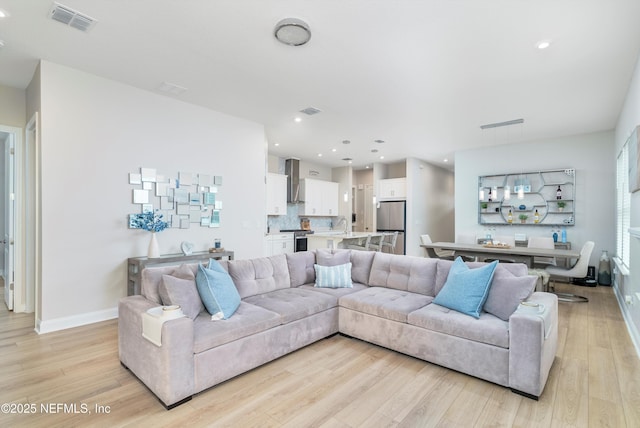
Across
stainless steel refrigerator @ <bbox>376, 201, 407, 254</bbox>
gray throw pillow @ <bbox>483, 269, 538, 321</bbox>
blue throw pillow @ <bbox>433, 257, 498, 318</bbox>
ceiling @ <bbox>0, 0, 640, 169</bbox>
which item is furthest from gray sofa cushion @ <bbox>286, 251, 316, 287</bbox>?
stainless steel refrigerator @ <bbox>376, 201, 407, 254</bbox>

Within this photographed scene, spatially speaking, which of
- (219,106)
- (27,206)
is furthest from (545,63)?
(27,206)

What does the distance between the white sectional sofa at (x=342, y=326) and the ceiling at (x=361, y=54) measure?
2.12 meters

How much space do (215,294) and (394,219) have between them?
7064 millimetres

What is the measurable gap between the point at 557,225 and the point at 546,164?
4.20 ft

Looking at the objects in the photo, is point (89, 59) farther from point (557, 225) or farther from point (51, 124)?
point (557, 225)

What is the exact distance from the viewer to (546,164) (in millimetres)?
6520

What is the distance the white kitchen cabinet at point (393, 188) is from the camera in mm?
8953

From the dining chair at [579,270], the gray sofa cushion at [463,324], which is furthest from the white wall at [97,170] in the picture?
the dining chair at [579,270]

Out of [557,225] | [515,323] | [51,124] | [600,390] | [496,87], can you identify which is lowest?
[600,390]

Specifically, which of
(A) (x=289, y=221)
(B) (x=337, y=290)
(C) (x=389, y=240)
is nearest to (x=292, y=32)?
(B) (x=337, y=290)

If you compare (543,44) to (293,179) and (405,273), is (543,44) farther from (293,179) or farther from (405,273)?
(293,179)

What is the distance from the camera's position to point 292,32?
9.07 ft

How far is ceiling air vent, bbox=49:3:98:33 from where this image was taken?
253 cm

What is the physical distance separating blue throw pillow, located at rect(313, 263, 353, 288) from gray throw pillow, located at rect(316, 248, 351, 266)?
0.13 meters
